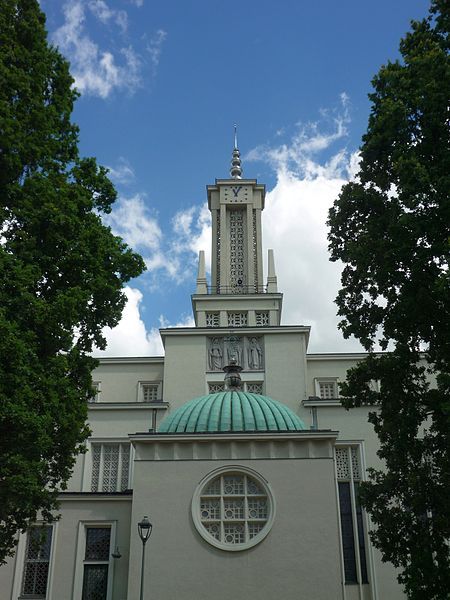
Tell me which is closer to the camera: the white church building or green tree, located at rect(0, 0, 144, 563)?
green tree, located at rect(0, 0, 144, 563)

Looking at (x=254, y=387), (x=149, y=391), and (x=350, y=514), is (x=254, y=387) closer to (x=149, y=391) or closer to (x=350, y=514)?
(x=149, y=391)

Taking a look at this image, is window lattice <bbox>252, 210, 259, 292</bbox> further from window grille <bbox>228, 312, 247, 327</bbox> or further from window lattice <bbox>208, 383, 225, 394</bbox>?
window lattice <bbox>208, 383, 225, 394</bbox>

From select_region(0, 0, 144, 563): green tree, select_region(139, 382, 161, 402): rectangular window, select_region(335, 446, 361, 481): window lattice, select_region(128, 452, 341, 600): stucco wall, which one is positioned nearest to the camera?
select_region(0, 0, 144, 563): green tree

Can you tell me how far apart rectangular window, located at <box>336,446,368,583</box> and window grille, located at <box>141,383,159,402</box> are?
8996mm

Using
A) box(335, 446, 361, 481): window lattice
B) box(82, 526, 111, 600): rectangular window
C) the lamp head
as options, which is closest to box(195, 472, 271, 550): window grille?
the lamp head

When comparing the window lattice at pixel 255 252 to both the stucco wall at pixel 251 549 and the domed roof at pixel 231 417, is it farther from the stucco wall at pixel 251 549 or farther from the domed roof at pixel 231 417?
the stucco wall at pixel 251 549

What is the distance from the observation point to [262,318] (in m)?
Answer: 32.2

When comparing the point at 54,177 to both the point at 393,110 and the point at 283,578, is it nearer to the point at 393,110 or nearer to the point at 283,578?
the point at 393,110

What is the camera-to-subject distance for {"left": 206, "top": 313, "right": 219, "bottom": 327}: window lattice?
106ft

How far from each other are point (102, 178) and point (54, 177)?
4.76 ft

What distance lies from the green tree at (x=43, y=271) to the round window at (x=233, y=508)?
191 inches

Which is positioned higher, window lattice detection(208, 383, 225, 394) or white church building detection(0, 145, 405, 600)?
window lattice detection(208, 383, 225, 394)

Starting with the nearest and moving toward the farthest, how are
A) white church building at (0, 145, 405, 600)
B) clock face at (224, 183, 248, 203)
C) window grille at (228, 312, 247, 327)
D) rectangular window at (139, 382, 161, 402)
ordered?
1. white church building at (0, 145, 405, 600)
2. rectangular window at (139, 382, 161, 402)
3. window grille at (228, 312, 247, 327)
4. clock face at (224, 183, 248, 203)

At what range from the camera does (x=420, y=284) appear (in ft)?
45.4
